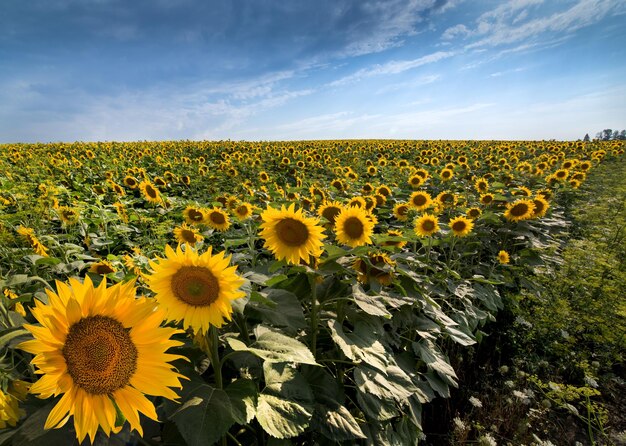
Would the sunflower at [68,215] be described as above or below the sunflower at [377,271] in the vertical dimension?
below

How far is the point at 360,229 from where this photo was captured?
2.84 metres

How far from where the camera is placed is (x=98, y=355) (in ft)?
3.56

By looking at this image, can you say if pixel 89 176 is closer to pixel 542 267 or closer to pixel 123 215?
pixel 123 215

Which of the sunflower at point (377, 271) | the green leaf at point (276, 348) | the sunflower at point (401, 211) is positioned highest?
the green leaf at point (276, 348)

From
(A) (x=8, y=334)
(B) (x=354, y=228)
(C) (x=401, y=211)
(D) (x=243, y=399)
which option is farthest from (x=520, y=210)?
(A) (x=8, y=334)

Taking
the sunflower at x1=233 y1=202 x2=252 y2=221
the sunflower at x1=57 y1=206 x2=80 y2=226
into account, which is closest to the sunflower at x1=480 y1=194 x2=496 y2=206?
the sunflower at x1=233 y1=202 x2=252 y2=221

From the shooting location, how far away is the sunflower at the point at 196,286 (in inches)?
55.3

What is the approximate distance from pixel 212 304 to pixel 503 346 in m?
4.23

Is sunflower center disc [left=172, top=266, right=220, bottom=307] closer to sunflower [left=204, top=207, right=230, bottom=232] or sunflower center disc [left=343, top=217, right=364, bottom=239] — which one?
sunflower center disc [left=343, top=217, right=364, bottom=239]

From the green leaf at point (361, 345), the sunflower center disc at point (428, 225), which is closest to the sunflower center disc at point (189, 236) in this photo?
the green leaf at point (361, 345)

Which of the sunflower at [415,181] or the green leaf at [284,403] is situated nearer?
the green leaf at [284,403]

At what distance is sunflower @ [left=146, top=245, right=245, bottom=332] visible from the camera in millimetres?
1405

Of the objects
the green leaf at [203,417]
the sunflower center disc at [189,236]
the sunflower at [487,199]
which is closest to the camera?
the green leaf at [203,417]

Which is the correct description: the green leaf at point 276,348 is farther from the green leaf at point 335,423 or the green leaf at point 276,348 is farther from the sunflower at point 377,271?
the sunflower at point 377,271
